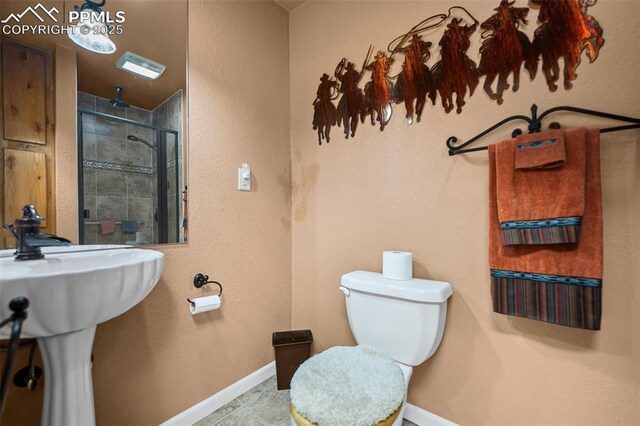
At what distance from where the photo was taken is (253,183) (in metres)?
1.55

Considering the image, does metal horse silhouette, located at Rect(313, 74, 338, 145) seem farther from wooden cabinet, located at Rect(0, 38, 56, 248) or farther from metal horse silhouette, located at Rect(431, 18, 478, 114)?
wooden cabinet, located at Rect(0, 38, 56, 248)

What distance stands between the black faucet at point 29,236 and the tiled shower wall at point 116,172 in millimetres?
173

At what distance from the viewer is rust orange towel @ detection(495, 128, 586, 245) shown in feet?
2.84

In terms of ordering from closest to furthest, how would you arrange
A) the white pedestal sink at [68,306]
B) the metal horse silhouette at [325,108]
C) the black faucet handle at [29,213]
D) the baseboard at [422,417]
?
1. the white pedestal sink at [68,306]
2. the black faucet handle at [29,213]
3. the baseboard at [422,417]
4. the metal horse silhouette at [325,108]

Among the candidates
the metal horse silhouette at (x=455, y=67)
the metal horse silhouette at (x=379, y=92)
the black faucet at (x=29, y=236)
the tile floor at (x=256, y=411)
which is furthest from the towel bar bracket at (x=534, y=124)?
the black faucet at (x=29, y=236)

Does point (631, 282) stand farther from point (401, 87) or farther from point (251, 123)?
point (251, 123)

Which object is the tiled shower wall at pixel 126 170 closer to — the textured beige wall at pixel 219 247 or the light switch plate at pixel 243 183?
the textured beige wall at pixel 219 247

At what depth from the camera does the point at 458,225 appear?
1.17m

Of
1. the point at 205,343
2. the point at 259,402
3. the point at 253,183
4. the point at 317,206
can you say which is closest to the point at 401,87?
the point at 317,206

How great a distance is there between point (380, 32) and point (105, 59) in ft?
4.10

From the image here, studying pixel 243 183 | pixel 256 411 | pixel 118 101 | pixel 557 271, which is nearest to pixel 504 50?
pixel 557 271

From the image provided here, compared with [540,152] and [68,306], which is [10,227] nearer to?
[68,306]

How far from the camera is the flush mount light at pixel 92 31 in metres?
1.03

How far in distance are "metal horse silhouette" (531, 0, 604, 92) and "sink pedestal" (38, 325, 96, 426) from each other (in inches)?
69.0
